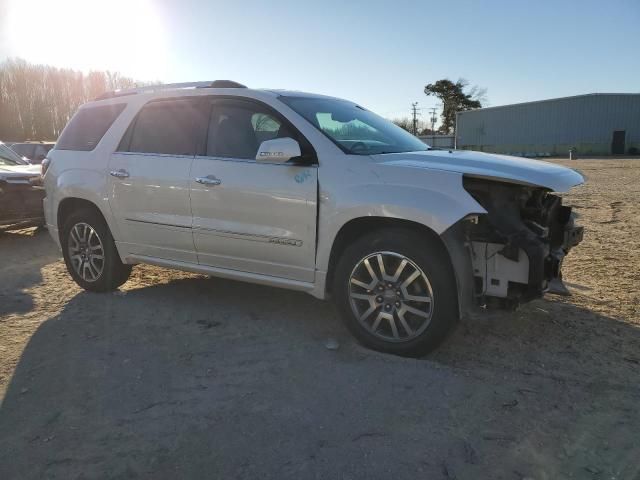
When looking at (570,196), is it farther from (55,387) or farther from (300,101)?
(55,387)

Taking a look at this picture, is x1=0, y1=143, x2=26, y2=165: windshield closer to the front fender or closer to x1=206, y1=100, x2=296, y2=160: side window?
x1=206, y1=100, x2=296, y2=160: side window

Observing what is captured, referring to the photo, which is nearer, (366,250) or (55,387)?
(55,387)

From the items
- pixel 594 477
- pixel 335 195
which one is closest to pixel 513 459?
pixel 594 477

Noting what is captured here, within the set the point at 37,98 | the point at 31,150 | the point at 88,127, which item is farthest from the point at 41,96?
the point at 88,127

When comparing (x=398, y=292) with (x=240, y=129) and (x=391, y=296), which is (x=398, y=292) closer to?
(x=391, y=296)

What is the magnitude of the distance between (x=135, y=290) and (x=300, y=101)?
2.74 m

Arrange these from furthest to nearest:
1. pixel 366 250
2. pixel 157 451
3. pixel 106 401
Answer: pixel 366 250 < pixel 106 401 < pixel 157 451

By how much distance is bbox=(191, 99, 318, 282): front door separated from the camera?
4047 mm

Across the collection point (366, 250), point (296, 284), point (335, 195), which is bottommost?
point (296, 284)

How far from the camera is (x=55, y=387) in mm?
3443

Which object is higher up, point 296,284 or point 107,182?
point 107,182

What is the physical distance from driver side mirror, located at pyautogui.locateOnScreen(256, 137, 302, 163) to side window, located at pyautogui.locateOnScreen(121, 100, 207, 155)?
95 cm

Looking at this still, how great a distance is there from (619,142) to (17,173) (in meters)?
48.0

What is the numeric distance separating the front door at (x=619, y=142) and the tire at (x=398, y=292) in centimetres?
4876
